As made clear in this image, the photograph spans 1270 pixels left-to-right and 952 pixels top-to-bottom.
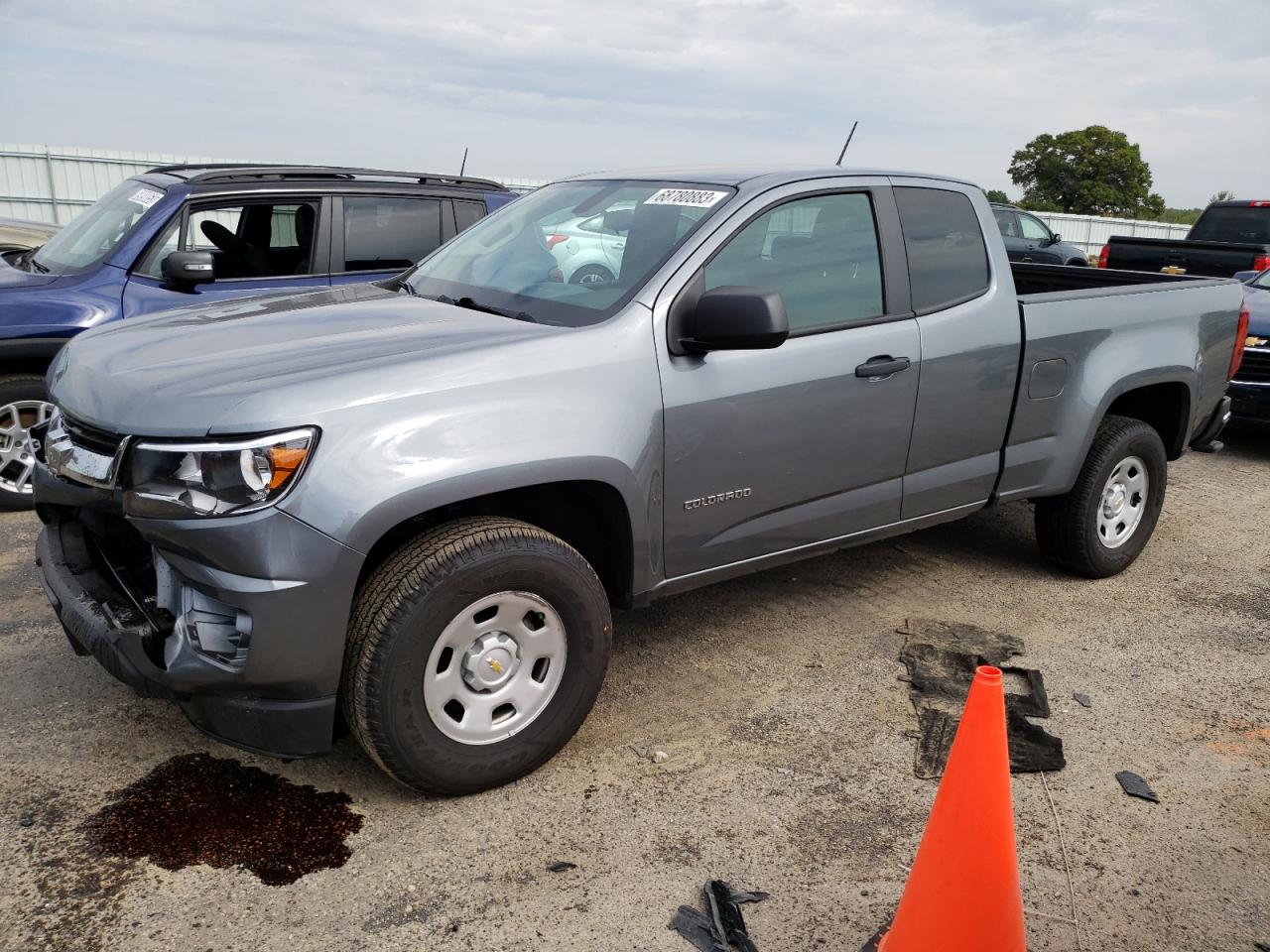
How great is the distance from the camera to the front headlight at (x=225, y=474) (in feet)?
8.89

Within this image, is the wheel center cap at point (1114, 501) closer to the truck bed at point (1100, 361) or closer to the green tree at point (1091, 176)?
the truck bed at point (1100, 361)

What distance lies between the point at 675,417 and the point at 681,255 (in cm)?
55

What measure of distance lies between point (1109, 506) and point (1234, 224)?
455 inches

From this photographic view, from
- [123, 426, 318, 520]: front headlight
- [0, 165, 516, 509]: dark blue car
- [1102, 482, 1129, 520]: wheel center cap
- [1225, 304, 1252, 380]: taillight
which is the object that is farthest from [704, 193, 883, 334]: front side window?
[0, 165, 516, 509]: dark blue car

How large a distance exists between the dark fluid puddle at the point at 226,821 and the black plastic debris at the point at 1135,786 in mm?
2332

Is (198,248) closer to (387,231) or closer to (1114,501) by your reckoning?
(387,231)

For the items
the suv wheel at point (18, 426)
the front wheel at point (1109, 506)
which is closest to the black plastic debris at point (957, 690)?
the front wheel at point (1109, 506)

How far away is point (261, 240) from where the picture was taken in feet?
20.2

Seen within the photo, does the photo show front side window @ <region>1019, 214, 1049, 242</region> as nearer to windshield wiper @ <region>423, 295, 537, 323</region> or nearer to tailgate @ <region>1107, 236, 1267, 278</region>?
tailgate @ <region>1107, 236, 1267, 278</region>

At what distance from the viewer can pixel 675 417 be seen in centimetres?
341

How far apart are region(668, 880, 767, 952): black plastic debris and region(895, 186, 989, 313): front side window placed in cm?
233

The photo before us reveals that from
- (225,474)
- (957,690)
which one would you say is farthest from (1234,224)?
(225,474)

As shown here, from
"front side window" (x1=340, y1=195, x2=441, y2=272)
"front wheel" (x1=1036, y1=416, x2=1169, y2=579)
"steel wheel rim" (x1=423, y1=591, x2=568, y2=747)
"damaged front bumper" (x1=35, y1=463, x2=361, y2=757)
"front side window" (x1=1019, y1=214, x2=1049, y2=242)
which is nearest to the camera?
"damaged front bumper" (x1=35, y1=463, x2=361, y2=757)

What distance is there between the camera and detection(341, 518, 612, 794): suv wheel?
2.89m
